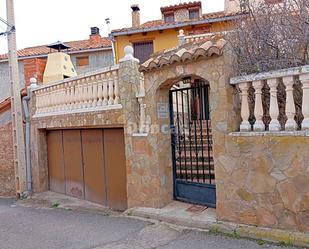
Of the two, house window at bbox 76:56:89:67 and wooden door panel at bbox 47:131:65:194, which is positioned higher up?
house window at bbox 76:56:89:67

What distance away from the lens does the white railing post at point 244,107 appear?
14.8 feet

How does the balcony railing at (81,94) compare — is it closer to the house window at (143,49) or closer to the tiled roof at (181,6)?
the house window at (143,49)

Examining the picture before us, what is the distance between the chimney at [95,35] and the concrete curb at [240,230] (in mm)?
18176

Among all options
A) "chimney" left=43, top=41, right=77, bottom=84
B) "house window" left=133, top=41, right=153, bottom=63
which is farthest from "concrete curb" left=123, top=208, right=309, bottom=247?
"house window" left=133, top=41, right=153, bottom=63

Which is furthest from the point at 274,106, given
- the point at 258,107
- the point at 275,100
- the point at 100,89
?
the point at 100,89

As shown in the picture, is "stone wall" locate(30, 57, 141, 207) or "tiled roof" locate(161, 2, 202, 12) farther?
"tiled roof" locate(161, 2, 202, 12)

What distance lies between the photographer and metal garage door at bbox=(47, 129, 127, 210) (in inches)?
285

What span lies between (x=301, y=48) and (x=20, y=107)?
8099 millimetres

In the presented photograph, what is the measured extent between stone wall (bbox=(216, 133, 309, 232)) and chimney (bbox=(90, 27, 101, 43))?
18.9 metres

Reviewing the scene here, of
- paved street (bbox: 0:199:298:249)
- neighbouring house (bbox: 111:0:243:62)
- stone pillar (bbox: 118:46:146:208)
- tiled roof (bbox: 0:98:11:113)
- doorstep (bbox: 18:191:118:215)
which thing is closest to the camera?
paved street (bbox: 0:199:298:249)

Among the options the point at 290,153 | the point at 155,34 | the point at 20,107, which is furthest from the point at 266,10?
the point at 155,34

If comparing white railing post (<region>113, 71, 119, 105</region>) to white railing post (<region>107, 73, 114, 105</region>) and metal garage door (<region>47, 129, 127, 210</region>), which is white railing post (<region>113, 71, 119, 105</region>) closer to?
white railing post (<region>107, 73, 114, 105</region>)

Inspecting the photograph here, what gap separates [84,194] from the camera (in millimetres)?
8359

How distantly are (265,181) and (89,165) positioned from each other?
499 centimetres
